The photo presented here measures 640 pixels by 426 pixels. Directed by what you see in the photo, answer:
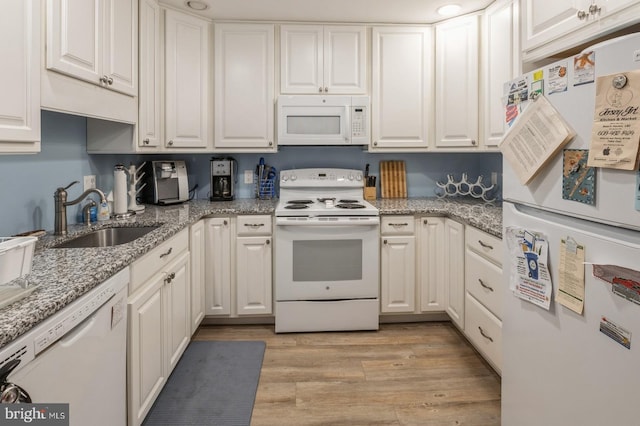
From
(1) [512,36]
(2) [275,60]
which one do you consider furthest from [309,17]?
(1) [512,36]

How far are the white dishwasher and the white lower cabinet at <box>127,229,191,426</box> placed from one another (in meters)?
0.09

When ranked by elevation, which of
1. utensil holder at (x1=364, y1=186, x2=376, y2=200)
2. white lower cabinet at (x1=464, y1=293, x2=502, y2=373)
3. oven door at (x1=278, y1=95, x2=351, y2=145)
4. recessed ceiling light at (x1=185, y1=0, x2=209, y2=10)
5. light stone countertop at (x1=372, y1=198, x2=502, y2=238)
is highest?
recessed ceiling light at (x1=185, y1=0, x2=209, y2=10)

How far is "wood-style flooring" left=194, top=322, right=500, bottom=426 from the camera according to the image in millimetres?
1830

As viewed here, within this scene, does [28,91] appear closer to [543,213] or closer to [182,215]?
[182,215]

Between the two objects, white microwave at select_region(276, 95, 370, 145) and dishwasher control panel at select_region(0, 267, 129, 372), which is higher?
white microwave at select_region(276, 95, 370, 145)

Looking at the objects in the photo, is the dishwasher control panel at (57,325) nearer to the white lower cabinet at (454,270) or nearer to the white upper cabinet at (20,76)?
the white upper cabinet at (20,76)

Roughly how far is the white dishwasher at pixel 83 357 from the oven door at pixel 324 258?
1326 millimetres

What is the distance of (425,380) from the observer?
2.12 metres

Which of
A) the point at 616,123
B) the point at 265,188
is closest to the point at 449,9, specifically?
the point at 265,188

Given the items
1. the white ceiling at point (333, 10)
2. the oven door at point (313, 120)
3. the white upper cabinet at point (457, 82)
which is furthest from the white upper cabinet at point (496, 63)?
the oven door at point (313, 120)

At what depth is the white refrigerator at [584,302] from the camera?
95 cm

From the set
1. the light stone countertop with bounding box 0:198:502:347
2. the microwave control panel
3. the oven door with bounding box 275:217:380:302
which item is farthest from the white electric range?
the microwave control panel

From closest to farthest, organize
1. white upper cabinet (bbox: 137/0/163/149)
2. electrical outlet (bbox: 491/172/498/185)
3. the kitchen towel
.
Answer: the kitchen towel < white upper cabinet (bbox: 137/0/163/149) < electrical outlet (bbox: 491/172/498/185)

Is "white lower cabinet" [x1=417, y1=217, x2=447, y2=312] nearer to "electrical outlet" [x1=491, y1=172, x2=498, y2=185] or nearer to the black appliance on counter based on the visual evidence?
"electrical outlet" [x1=491, y1=172, x2=498, y2=185]
